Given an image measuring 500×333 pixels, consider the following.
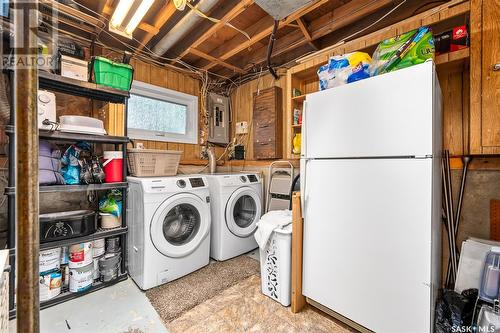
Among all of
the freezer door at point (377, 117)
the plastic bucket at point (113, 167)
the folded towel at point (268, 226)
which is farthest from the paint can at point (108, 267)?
the freezer door at point (377, 117)

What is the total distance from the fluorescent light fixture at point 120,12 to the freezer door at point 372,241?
5.69 feet

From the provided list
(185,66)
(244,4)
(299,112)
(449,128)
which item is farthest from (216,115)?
(449,128)

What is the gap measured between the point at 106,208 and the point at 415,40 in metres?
2.55

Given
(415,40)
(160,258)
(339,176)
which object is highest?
(415,40)

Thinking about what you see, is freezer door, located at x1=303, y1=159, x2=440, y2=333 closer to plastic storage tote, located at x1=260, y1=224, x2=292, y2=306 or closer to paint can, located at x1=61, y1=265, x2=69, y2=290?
plastic storage tote, located at x1=260, y1=224, x2=292, y2=306

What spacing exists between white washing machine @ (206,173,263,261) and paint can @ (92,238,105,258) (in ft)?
3.24

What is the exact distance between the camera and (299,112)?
7.75 feet

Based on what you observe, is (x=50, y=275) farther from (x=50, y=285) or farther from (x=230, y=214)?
(x=230, y=214)

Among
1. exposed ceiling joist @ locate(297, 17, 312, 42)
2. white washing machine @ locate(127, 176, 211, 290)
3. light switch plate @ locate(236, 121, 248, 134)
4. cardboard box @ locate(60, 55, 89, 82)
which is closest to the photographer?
cardboard box @ locate(60, 55, 89, 82)

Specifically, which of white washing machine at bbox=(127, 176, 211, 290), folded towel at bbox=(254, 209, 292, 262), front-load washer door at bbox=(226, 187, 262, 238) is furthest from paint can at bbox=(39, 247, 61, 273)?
folded towel at bbox=(254, 209, 292, 262)

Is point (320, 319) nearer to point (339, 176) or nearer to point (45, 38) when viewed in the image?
point (339, 176)

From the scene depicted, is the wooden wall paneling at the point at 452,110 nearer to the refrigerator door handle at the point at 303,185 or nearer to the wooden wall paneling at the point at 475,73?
the wooden wall paneling at the point at 475,73

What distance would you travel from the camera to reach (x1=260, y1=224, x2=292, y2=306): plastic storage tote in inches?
65.1

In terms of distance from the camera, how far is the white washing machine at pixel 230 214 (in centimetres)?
234
